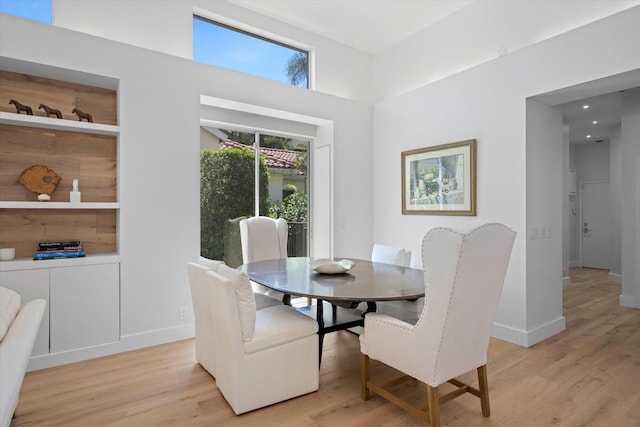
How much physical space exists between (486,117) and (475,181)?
66 centimetres

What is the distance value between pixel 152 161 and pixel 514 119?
3.45 meters

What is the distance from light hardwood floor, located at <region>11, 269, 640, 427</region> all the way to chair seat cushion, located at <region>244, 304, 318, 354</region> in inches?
10.1

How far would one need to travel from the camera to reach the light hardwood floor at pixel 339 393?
2.11 metres

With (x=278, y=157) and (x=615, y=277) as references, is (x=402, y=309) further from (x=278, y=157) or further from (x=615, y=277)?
(x=615, y=277)

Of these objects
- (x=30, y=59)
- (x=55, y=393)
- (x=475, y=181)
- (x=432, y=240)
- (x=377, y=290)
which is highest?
(x=30, y=59)

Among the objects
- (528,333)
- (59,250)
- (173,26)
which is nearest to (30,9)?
(173,26)

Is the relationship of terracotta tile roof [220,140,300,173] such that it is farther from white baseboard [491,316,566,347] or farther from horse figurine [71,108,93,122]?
white baseboard [491,316,566,347]

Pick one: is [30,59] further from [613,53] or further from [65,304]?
[613,53]

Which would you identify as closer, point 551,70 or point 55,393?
point 55,393

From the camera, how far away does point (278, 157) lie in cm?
504

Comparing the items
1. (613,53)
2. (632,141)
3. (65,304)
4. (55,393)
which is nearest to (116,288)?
(65,304)

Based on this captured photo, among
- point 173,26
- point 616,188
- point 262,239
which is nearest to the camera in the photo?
point 173,26

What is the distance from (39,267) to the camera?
9.19 ft

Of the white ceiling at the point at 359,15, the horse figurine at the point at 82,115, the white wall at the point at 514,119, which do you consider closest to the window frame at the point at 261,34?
the white ceiling at the point at 359,15
